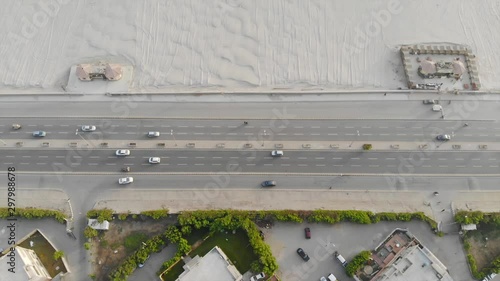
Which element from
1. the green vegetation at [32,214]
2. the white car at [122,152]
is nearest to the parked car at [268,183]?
the white car at [122,152]

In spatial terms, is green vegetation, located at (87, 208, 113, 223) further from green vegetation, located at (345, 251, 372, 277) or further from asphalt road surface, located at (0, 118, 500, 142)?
green vegetation, located at (345, 251, 372, 277)

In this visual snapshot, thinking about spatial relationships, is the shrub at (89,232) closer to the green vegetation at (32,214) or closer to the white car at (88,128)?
the green vegetation at (32,214)

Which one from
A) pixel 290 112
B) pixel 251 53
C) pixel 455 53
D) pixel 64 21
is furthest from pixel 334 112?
pixel 64 21

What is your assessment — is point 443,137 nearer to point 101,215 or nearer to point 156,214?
point 156,214

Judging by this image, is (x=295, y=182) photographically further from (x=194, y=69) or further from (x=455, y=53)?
(x=455, y=53)

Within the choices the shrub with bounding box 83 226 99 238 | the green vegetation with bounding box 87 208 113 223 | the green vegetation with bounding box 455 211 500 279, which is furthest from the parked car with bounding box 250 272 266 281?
the green vegetation with bounding box 455 211 500 279

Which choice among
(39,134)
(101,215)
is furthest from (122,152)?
(39,134)
